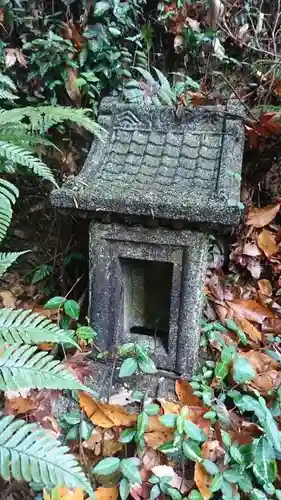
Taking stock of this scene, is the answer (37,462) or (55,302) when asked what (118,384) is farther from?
(37,462)

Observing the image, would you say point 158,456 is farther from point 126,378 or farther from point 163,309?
point 163,309

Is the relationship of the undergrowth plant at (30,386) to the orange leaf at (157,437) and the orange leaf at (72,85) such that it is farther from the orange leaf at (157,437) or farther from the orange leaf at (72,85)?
the orange leaf at (72,85)

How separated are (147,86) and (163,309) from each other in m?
1.33

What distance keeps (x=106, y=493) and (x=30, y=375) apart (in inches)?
28.0

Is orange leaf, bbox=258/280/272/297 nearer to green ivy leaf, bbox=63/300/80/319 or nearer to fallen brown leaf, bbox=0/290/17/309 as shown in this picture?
green ivy leaf, bbox=63/300/80/319

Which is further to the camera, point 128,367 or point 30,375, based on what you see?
point 128,367

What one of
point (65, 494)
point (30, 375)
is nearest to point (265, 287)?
point (65, 494)

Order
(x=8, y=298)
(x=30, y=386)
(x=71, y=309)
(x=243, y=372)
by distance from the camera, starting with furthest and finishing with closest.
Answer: (x=8, y=298) → (x=71, y=309) → (x=243, y=372) → (x=30, y=386)

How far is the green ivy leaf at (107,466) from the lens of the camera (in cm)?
169

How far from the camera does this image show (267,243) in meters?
2.90

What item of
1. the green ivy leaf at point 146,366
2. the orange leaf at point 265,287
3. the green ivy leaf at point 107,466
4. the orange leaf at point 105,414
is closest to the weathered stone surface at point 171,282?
the green ivy leaf at point 146,366

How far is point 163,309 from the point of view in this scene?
231 cm

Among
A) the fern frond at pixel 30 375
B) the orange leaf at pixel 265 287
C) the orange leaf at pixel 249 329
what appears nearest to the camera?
the fern frond at pixel 30 375

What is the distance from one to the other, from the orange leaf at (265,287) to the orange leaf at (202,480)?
1.32 metres
